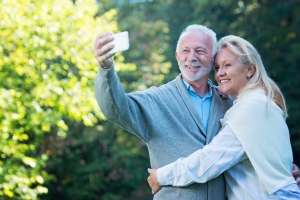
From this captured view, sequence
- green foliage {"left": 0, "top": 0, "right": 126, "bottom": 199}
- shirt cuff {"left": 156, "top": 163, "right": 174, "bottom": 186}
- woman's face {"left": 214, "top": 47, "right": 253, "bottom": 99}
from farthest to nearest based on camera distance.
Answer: green foliage {"left": 0, "top": 0, "right": 126, "bottom": 199}, woman's face {"left": 214, "top": 47, "right": 253, "bottom": 99}, shirt cuff {"left": 156, "top": 163, "right": 174, "bottom": 186}

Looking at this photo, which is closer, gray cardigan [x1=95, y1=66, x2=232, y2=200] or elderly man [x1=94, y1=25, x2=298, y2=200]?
elderly man [x1=94, y1=25, x2=298, y2=200]

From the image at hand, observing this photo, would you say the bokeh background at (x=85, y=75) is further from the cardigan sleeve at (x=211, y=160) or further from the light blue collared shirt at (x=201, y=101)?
the cardigan sleeve at (x=211, y=160)

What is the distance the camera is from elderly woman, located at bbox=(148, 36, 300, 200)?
77.6 inches

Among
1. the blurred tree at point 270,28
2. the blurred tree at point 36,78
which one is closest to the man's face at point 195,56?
the blurred tree at point 36,78

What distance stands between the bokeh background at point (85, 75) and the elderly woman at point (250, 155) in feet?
9.11

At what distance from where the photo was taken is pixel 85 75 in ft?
17.4

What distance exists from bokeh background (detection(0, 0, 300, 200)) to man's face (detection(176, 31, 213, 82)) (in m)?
2.48

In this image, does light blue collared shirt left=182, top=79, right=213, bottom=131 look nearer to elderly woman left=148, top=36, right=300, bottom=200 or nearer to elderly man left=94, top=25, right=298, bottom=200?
elderly man left=94, top=25, right=298, bottom=200

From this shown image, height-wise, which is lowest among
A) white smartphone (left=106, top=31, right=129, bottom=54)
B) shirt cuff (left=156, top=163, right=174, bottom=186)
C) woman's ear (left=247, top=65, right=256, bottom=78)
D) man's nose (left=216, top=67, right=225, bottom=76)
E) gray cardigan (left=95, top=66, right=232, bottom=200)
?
shirt cuff (left=156, top=163, right=174, bottom=186)

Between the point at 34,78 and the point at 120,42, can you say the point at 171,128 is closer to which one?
the point at 120,42

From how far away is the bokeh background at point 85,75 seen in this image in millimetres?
4652

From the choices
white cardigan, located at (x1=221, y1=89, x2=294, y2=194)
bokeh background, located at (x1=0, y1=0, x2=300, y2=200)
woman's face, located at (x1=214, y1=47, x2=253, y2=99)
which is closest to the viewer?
white cardigan, located at (x1=221, y1=89, x2=294, y2=194)

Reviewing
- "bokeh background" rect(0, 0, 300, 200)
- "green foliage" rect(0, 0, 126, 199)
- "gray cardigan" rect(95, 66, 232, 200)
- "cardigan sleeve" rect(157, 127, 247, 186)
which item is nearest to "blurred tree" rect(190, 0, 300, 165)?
"bokeh background" rect(0, 0, 300, 200)

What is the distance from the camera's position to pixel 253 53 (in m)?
2.25
